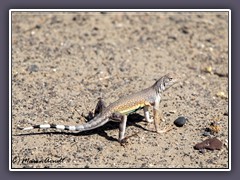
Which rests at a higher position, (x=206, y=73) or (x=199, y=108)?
(x=206, y=73)

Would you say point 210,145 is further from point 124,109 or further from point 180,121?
point 124,109

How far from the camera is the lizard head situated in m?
11.4

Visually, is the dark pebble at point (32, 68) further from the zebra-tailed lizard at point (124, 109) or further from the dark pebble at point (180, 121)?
the dark pebble at point (180, 121)

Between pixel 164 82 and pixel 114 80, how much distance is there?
2051mm

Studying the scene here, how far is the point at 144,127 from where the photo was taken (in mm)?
11461

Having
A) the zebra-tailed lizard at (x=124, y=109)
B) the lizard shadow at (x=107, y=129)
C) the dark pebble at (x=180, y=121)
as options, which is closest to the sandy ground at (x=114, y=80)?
the lizard shadow at (x=107, y=129)

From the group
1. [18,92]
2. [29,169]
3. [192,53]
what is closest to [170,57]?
[192,53]

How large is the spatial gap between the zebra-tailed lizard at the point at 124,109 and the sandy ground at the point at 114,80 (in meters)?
0.27

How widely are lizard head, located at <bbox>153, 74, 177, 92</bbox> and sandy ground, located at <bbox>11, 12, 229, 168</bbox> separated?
28.6 inches

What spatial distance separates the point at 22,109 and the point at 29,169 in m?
2.19

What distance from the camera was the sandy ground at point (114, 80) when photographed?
1057cm

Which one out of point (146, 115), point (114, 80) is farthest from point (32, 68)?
point (146, 115)

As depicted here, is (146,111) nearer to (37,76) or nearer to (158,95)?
(158,95)

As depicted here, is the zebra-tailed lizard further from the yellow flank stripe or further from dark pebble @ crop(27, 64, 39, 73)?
dark pebble @ crop(27, 64, 39, 73)
